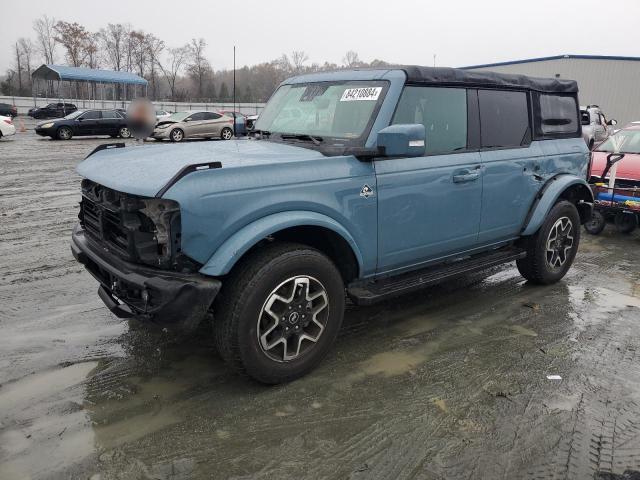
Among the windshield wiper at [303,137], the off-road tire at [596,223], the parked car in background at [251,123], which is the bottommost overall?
the off-road tire at [596,223]

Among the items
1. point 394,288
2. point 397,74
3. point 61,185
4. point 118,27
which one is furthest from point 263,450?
point 118,27

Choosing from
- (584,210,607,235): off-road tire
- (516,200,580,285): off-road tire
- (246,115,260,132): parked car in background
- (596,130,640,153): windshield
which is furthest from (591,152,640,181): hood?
(246,115,260,132): parked car in background

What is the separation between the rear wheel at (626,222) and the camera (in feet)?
26.8

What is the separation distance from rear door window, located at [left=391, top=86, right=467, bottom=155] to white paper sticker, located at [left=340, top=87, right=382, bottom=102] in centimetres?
20

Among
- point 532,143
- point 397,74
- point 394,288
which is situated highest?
point 397,74

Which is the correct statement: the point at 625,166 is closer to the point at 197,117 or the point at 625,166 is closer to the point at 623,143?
the point at 623,143

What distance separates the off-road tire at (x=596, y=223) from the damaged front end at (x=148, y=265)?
7065mm

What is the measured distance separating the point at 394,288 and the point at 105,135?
927 inches

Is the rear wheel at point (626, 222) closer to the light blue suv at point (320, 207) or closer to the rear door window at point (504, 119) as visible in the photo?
the light blue suv at point (320, 207)

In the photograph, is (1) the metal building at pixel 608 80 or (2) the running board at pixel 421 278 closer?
(2) the running board at pixel 421 278

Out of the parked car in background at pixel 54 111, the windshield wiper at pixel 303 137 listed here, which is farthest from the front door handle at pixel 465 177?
the parked car in background at pixel 54 111

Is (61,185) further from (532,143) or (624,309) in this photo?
(624,309)

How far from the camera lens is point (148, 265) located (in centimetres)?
312

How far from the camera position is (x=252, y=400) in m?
3.27
